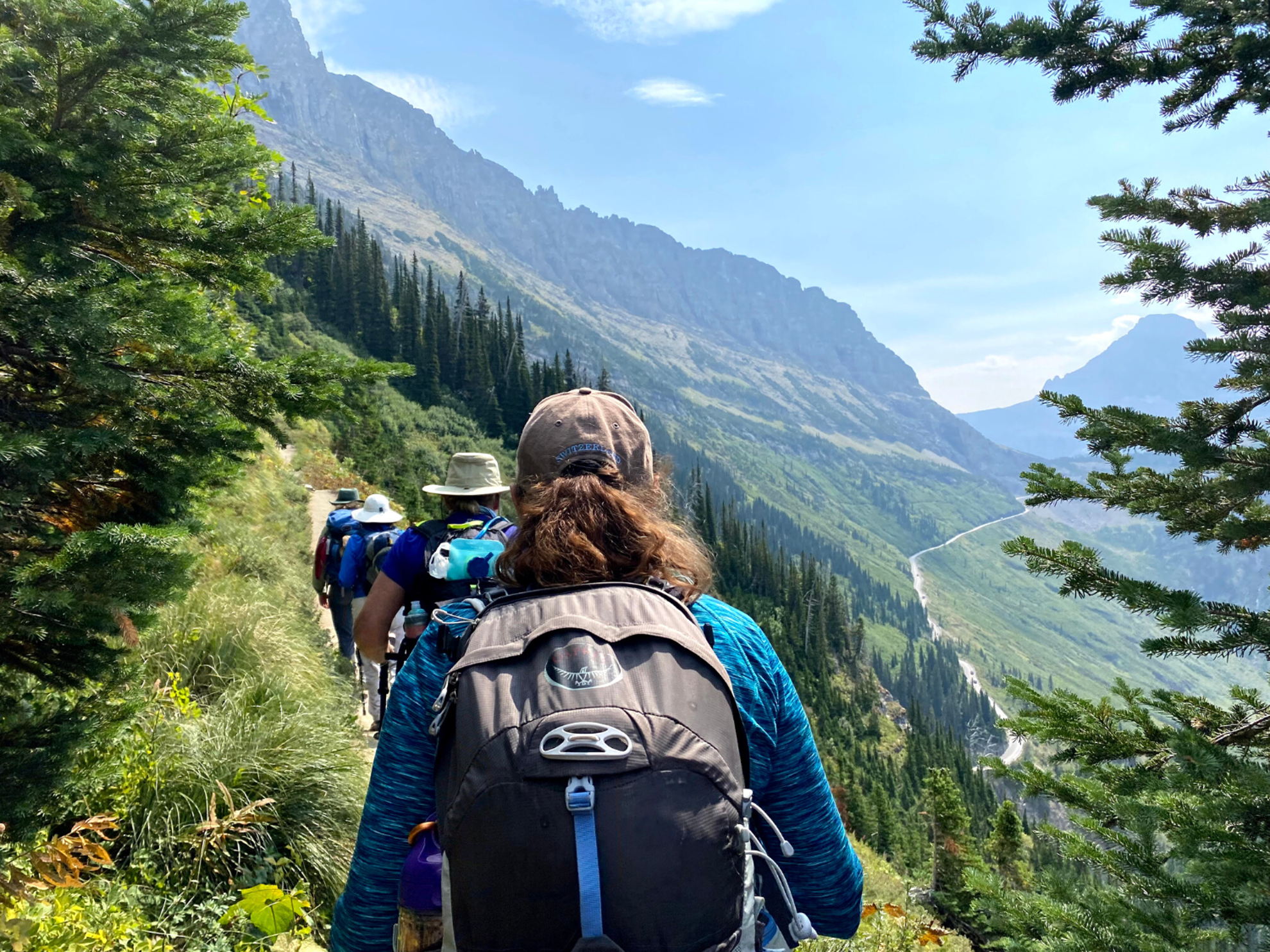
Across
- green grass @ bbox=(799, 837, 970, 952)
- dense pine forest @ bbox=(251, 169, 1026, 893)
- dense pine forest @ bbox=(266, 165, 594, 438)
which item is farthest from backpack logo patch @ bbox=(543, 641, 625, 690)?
dense pine forest @ bbox=(266, 165, 594, 438)

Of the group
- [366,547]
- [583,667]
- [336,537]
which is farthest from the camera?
[336,537]

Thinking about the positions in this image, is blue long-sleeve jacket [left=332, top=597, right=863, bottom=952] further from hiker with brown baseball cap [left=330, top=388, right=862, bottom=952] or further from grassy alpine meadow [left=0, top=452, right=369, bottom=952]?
grassy alpine meadow [left=0, top=452, right=369, bottom=952]

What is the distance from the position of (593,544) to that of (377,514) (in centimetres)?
572

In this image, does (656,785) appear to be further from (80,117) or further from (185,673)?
(185,673)

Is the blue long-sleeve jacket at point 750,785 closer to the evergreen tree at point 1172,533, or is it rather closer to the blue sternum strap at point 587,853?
the blue sternum strap at point 587,853

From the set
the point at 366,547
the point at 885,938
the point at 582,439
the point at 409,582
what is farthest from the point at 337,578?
the point at 582,439

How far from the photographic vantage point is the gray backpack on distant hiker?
113 cm

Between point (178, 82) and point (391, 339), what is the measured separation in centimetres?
6665

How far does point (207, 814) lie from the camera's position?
3.33 m

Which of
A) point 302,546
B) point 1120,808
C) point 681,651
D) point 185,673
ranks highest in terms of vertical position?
point 681,651

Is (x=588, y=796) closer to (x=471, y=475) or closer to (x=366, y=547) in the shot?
(x=471, y=475)

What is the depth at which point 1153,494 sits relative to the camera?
11.0 ft

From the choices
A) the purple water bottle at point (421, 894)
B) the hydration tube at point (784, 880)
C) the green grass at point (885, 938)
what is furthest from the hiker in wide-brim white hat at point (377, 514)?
the hydration tube at point (784, 880)

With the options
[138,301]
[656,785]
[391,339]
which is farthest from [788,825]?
[391,339]
